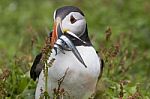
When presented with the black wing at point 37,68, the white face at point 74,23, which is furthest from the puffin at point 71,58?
the black wing at point 37,68

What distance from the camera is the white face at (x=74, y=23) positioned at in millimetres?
4332

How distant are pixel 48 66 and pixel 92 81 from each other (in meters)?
0.51

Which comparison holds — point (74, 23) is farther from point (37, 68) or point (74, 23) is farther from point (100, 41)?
point (100, 41)

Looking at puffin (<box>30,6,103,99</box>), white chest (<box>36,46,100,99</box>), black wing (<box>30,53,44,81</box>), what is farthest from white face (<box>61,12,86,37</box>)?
black wing (<box>30,53,44,81</box>)

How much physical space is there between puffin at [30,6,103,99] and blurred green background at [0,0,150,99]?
32 cm

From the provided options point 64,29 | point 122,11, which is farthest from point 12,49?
point 64,29

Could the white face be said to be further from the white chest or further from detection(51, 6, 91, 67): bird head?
the white chest

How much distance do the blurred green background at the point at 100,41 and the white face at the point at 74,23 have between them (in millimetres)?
534

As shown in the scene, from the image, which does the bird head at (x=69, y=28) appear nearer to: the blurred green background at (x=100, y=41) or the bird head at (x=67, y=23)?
the bird head at (x=67, y=23)

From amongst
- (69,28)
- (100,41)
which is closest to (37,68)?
(69,28)

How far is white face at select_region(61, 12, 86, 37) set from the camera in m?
4.33

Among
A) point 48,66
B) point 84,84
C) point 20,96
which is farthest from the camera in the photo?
point 20,96

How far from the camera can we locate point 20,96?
5.00m

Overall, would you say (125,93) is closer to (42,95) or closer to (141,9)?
(42,95)
